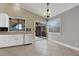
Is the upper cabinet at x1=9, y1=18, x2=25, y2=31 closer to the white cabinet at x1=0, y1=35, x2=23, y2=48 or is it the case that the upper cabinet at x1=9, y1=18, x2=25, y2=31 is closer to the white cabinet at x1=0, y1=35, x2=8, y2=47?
the white cabinet at x1=0, y1=35, x2=23, y2=48

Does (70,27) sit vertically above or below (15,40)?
above

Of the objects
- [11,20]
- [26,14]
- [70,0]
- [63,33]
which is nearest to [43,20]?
[26,14]

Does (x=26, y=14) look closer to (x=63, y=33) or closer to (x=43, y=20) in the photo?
(x=43, y=20)

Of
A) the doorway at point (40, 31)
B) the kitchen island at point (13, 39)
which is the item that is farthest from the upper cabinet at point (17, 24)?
the doorway at point (40, 31)

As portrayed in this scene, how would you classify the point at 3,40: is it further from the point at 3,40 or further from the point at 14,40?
the point at 14,40

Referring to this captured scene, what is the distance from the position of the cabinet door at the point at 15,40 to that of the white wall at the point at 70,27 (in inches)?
110

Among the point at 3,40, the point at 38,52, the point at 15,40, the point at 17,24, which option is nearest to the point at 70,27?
the point at 38,52

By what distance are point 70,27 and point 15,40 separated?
3349 mm

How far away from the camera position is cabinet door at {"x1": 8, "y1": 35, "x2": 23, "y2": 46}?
6939mm

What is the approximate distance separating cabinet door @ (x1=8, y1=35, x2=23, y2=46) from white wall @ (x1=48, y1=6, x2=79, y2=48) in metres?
2.79

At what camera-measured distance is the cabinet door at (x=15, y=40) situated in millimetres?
6939

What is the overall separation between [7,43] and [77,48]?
3835mm

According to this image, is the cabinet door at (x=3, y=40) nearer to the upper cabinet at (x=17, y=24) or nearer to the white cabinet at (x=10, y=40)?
the white cabinet at (x=10, y=40)

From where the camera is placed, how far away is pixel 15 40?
7207mm
